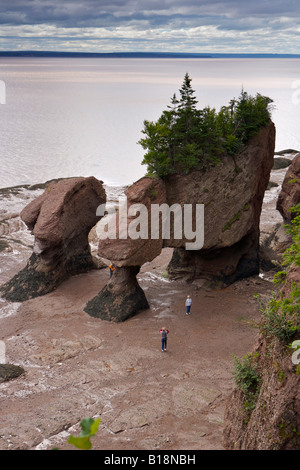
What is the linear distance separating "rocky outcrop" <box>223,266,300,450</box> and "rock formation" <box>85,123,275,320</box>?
11.7m

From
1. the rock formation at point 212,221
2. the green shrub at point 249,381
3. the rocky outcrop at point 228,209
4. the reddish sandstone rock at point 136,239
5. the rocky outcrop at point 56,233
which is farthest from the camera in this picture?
the rocky outcrop at point 56,233

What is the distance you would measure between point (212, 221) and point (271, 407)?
1633cm

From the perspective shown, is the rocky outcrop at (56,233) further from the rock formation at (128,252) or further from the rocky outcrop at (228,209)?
the rocky outcrop at (228,209)

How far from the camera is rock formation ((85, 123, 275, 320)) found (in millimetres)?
24656

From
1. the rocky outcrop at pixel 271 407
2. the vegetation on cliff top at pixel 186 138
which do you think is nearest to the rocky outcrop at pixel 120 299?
the vegetation on cliff top at pixel 186 138

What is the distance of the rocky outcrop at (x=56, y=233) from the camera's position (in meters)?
28.3

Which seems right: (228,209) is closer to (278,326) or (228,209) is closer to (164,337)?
(164,337)

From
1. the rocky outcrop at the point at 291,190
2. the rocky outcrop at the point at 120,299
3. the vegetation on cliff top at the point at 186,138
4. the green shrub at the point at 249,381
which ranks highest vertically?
the vegetation on cliff top at the point at 186,138

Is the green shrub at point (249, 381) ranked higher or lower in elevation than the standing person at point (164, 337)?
higher

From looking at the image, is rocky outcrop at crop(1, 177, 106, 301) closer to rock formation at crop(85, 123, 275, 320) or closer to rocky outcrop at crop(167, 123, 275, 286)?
rock formation at crop(85, 123, 275, 320)

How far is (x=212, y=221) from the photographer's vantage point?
27281 millimetres

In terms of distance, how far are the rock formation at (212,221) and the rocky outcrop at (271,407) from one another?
461 inches

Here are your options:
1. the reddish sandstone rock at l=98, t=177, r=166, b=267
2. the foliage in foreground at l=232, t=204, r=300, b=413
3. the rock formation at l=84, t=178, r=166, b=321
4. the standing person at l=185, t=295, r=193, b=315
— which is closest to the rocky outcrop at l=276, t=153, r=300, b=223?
the standing person at l=185, t=295, r=193, b=315

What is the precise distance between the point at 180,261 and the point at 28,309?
29.8 feet
